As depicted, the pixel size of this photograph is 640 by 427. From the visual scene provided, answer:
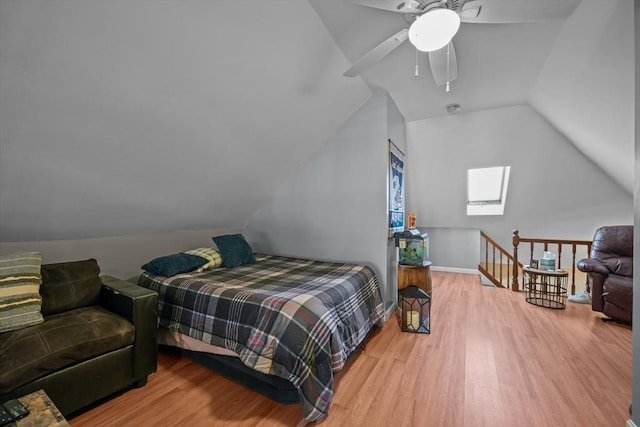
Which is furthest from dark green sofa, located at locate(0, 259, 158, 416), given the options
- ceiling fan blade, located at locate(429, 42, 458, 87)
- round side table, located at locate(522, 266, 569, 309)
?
round side table, located at locate(522, 266, 569, 309)

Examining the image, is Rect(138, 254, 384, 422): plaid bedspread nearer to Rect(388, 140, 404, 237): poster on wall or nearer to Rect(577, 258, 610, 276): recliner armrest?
Rect(388, 140, 404, 237): poster on wall

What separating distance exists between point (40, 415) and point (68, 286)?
1.21 m

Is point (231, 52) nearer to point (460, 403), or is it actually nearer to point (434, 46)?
point (434, 46)

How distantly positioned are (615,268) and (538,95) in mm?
2071

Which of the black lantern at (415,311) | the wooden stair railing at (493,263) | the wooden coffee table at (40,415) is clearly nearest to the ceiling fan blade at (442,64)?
the black lantern at (415,311)

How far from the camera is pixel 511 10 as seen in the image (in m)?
1.28

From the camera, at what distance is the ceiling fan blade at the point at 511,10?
1.25 metres

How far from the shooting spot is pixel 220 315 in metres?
1.86

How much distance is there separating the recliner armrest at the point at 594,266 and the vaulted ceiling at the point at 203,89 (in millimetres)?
1220

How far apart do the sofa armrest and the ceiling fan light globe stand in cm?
239

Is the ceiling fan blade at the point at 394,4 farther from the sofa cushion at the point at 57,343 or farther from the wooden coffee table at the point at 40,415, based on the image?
the sofa cushion at the point at 57,343

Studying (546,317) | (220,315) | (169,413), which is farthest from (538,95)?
(169,413)

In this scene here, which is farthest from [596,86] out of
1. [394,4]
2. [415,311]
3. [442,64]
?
[415,311]

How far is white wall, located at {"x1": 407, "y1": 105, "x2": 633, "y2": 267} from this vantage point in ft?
12.0
